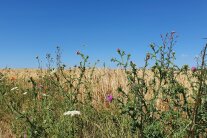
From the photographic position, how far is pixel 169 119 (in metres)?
4.01

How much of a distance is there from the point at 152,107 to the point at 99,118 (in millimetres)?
1667

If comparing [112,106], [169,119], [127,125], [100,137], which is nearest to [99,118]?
[112,106]

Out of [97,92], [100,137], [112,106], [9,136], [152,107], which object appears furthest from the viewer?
[97,92]

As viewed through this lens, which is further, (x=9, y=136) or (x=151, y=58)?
(x=9, y=136)

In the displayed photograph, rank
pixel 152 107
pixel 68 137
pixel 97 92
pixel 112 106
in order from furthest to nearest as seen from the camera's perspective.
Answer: pixel 97 92 < pixel 112 106 < pixel 68 137 < pixel 152 107

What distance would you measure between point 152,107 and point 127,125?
539 millimetres

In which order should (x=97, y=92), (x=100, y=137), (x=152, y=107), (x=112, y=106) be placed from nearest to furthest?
1. (x=152, y=107)
2. (x=100, y=137)
3. (x=112, y=106)
4. (x=97, y=92)

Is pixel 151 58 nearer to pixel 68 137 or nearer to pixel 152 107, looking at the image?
pixel 152 107

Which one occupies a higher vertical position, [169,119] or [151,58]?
[151,58]

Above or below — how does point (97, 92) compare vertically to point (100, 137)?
above

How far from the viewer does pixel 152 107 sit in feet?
12.5

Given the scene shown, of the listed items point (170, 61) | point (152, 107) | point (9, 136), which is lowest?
point (9, 136)

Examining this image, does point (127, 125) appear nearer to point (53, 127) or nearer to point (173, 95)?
point (173, 95)

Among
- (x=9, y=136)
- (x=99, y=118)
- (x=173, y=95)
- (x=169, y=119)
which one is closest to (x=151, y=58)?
(x=173, y=95)
